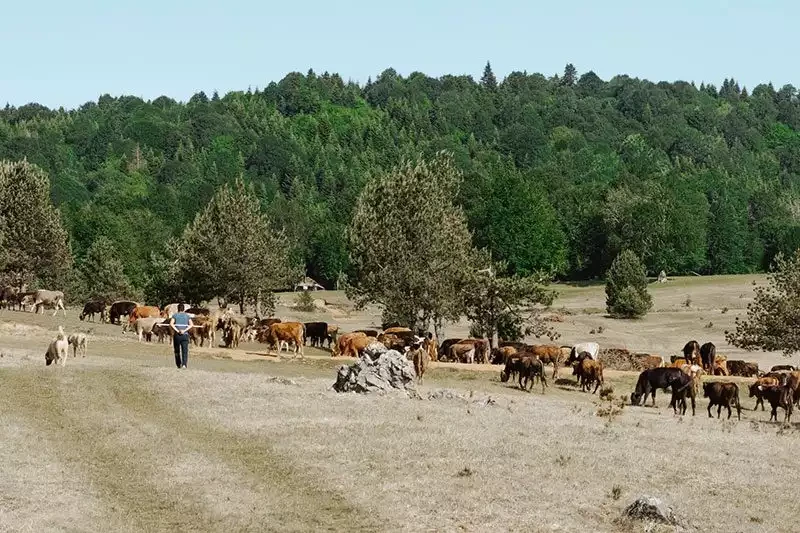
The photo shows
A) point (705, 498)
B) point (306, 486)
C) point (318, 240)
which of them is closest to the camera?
point (306, 486)

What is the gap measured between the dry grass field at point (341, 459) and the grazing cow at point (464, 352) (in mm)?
16243

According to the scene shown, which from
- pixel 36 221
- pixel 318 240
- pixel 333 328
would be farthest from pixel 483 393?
pixel 318 240

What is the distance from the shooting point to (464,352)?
5472cm

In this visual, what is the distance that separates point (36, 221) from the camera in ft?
250

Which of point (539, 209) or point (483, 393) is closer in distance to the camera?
point (483, 393)

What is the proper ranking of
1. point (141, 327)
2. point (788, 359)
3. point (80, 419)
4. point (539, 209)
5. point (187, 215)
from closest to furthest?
point (80, 419)
point (141, 327)
point (788, 359)
point (539, 209)
point (187, 215)

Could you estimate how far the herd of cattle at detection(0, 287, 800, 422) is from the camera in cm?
4009

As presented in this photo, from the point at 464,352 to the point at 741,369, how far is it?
570 inches

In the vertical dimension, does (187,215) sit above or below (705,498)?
above

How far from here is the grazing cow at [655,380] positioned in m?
40.5

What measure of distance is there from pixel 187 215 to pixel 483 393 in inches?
5288

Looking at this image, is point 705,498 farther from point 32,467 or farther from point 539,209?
point 539,209

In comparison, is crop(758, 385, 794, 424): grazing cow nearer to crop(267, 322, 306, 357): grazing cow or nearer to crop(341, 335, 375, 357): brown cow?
crop(341, 335, 375, 357): brown cow

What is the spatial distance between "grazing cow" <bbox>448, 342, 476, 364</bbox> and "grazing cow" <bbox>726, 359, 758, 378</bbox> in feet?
45.2
